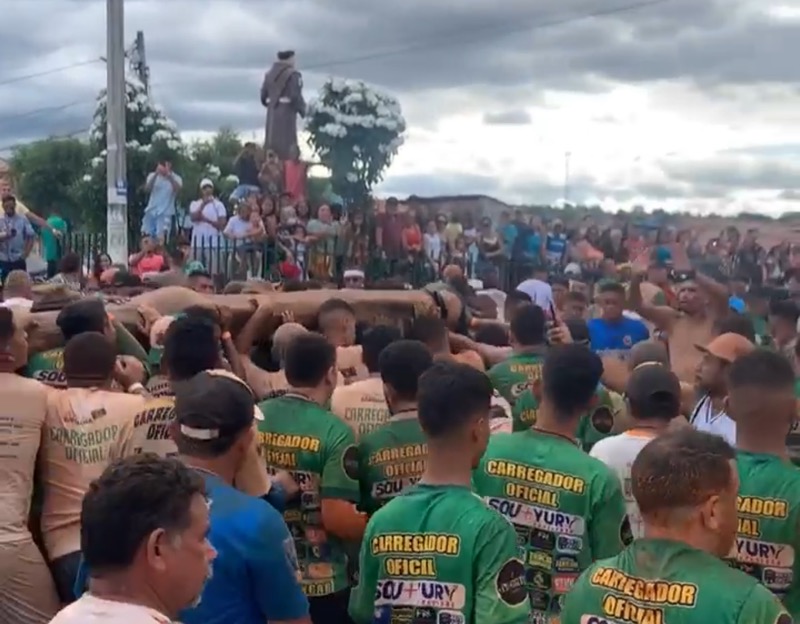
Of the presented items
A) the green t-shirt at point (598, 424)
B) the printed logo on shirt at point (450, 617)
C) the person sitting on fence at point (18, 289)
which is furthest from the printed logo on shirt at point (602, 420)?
the person sitting on fence at point (18, 289)

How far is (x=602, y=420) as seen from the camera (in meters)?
6.35

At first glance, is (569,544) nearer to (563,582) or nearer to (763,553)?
(563,582)

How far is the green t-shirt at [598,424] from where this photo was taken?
20.6 feet

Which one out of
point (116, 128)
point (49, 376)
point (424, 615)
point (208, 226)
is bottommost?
point (424, 615)

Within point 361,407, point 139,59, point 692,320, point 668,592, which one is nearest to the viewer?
point 668,592

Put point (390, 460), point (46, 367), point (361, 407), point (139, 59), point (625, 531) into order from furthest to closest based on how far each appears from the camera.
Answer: point (139, 59) < point (46, 367) < point (361, 407) < point (390, 460) < point (625, 531)

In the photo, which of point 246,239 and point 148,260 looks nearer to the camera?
point 148,260

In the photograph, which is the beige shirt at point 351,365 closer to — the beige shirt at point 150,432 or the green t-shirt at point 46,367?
the green t-shirt at point 46,367

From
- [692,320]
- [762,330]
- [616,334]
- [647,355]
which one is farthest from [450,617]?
[762,330]

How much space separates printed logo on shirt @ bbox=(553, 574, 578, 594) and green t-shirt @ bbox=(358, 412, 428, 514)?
1.00 metres

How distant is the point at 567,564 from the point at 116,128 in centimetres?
1203

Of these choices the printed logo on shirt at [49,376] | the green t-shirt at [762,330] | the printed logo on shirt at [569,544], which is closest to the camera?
the printed logo on shirt at [569,544]

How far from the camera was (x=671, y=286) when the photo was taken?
41.4 ft

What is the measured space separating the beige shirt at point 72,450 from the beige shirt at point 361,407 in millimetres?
989
